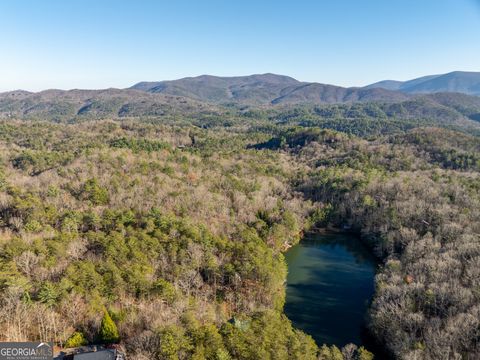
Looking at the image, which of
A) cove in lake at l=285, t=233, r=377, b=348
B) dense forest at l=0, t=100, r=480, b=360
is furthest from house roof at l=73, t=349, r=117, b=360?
cove in lake at l=285, t=233, r=377, b=348

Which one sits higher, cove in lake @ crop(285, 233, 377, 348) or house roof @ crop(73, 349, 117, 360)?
house roof @ crop(73, 349, 117, 360)

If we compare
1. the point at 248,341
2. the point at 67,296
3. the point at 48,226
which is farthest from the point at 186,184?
the point at 248,341

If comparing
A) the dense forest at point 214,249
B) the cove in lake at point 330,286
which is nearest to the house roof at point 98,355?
the dense forest at point 214,249

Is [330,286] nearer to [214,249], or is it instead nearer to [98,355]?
[214,249]

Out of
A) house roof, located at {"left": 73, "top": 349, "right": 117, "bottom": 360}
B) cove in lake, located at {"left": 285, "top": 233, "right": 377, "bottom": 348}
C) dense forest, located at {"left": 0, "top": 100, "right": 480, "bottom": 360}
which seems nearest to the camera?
house roof, located at {"left": 73, "top": 349, "right": 117, "bottom": 360}

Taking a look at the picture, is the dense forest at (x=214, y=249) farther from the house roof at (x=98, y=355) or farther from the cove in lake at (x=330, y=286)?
the cove in lake at (x=330, y=286)

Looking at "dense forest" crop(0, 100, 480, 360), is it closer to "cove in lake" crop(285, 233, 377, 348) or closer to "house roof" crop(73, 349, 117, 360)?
"house roof" crop(73, 349, 117, 360)

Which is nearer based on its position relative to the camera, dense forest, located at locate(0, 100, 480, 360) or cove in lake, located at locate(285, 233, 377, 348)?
dense forest, located at locate(0, 100, 480, 360)

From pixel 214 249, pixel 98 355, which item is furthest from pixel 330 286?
pixel 98 355
